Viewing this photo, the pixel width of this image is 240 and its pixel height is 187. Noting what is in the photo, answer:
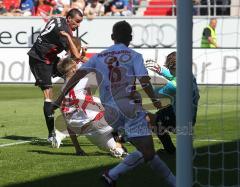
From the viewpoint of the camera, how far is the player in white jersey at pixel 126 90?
26.4ft

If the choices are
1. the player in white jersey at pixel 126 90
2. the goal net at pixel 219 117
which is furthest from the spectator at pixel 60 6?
the player in white jersey at pixel 126 90

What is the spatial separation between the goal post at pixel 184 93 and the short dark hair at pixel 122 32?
6.16ft

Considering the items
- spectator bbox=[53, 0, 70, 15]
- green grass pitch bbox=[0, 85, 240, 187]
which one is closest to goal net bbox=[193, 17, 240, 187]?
green grass pitch bbox=[0, 85, 240, 187]

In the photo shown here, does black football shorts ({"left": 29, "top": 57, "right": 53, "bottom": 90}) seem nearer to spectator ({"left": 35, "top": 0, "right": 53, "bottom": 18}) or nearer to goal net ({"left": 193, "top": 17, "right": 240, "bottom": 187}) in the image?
goal net ({"left": 193, "top": 17, "right": 240, "bottom": 187})

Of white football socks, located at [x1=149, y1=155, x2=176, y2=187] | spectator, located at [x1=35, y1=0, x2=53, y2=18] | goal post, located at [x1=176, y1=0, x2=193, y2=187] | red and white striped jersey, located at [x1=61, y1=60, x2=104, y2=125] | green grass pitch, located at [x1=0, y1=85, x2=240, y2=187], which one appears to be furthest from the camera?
spectator, located at [x1=35, y1=0, x2=53, y2=18]

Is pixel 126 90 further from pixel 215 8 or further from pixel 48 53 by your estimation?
pixel 215 8

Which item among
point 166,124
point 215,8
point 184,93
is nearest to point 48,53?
point 166,124

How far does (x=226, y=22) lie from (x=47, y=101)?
48.1 ft

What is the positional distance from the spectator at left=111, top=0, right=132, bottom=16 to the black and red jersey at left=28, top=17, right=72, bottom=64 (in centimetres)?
1592

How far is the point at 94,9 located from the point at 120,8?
3.47ft

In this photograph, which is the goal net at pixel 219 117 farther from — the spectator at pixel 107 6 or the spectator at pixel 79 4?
the spectator at pixel 79 4

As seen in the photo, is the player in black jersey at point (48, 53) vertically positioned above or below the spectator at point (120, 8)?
above

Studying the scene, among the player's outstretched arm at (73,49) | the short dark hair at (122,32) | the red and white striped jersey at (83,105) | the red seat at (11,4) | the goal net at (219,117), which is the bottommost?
the goal net at (219,117)

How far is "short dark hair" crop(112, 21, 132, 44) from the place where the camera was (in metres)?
8.10
